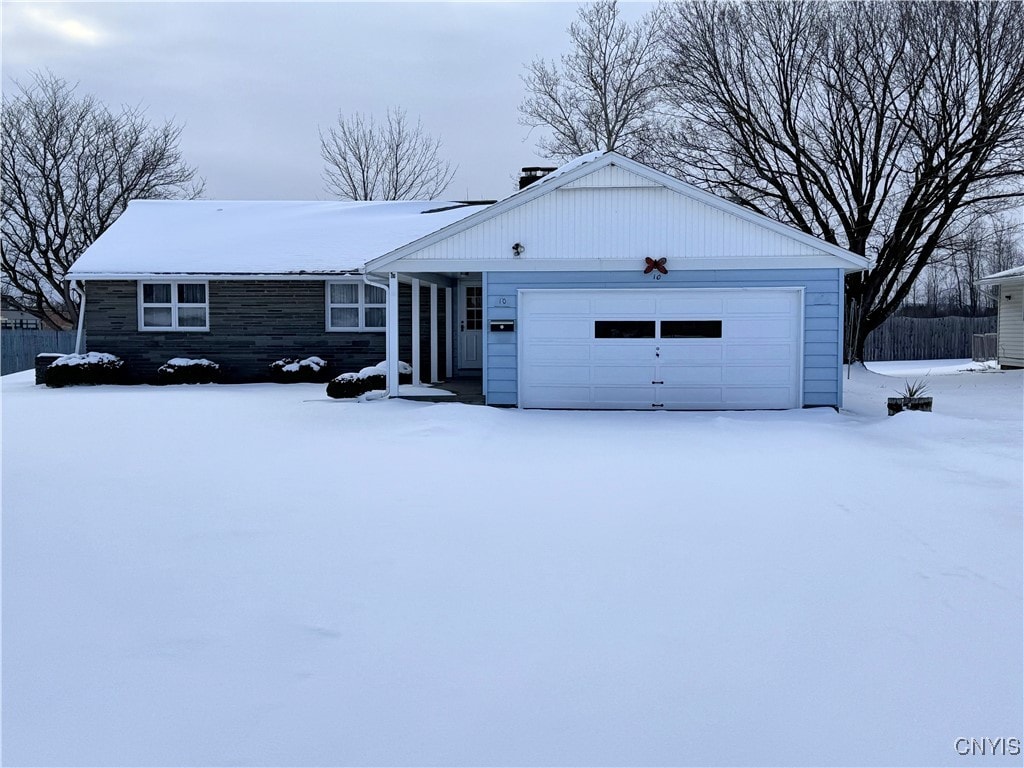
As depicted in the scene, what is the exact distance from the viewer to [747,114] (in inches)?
1097

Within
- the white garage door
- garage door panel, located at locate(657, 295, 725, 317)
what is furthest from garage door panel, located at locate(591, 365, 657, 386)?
garage door panel, located at locate(657, 295, 725, 317)

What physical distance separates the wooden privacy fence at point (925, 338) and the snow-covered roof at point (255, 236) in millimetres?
19049

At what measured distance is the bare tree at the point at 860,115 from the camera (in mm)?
24969

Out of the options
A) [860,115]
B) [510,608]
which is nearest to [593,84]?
[860,115]

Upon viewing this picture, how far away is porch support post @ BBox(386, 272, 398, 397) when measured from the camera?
55.5ft

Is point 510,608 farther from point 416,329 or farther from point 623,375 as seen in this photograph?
point 416,329

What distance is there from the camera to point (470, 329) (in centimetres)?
2294

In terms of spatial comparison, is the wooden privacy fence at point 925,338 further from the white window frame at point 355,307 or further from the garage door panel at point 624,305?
the garage door panel at point 624,305

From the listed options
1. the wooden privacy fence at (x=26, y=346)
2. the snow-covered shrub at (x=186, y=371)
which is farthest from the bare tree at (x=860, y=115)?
the wooden privacy fence at (x=26, y=346)

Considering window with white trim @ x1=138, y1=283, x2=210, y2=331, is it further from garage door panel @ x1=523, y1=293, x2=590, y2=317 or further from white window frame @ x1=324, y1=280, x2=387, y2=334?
garage door panel @ x1=523, y1=293, x2=590, y2=317

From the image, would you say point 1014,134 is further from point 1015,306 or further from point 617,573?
point 617,573

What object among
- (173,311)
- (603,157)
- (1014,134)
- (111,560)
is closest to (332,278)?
(173,311)

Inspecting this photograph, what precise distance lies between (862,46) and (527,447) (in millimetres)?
19927

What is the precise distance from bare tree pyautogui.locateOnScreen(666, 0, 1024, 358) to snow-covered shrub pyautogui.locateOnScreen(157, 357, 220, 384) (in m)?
15.4
